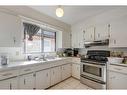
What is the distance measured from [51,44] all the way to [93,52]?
177 centimetres

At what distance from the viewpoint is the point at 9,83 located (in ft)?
6.05

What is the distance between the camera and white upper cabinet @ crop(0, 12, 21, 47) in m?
2.07

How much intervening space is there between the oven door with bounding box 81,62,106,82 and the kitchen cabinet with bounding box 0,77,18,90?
2.11 metres

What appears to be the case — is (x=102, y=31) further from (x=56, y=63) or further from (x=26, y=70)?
(x=26, y=70)

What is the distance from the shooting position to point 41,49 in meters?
3.69

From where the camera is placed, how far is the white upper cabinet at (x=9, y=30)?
6.79ft

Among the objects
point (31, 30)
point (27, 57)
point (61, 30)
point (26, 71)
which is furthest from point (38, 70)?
point (61, 30)

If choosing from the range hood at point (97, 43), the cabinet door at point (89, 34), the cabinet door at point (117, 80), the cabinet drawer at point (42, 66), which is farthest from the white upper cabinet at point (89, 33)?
the cabinet drawer at point (42, 66)

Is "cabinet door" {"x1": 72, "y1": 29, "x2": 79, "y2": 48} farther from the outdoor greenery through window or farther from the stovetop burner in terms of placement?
the outdoor greenery through window

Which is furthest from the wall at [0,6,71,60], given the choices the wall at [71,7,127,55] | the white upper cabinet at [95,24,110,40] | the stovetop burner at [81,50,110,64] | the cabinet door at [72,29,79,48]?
the stovetop burner at [81,50,110,64]

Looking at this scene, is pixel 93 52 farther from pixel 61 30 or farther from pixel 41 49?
pixel 41 49

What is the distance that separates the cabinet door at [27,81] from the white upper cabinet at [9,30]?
2.57 ft

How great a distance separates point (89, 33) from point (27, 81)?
266 cm

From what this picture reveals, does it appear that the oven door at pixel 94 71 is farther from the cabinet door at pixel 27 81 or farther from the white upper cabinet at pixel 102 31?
the cabinet door at pixel 27 81
